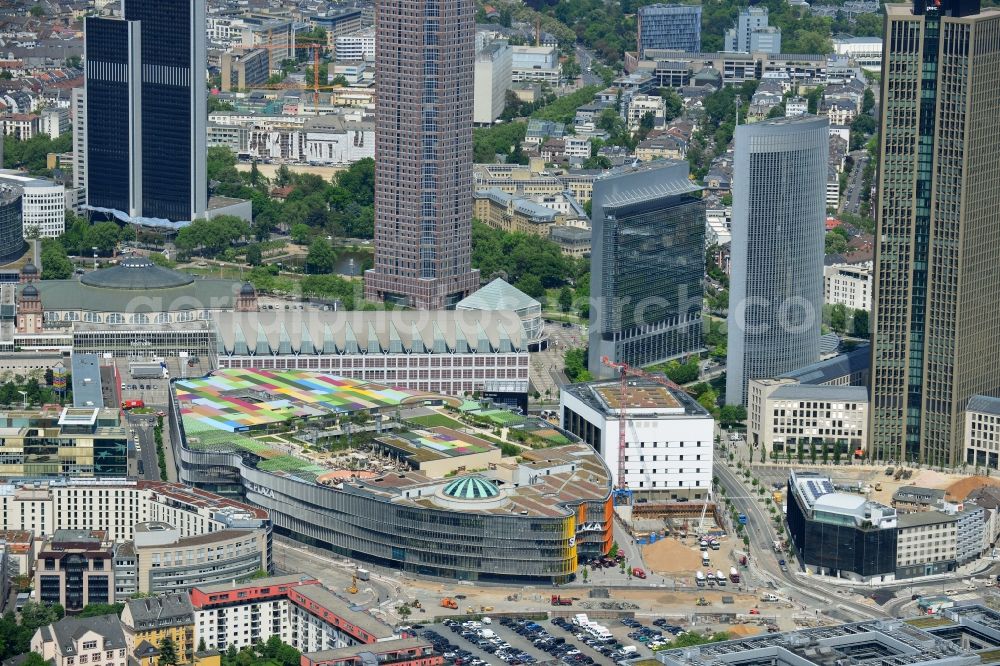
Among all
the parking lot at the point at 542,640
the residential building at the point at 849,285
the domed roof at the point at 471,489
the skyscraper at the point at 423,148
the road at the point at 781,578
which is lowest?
the parking lot at the point at 542,640

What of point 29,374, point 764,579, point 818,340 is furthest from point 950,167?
point 29,374

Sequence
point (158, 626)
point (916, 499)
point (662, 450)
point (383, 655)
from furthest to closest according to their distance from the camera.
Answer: point (662, 450) → point (916, 499) → point (158, 626) → point (383, 655)

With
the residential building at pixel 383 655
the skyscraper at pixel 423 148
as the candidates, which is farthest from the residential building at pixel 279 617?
Answer: the skyscraper at pixel 423 148

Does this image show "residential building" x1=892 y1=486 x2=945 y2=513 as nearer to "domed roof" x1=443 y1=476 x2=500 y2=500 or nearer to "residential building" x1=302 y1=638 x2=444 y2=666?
"domed roof" x1=443 y1=476 x2=500 y2=500

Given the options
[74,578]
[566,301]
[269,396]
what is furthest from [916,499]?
[566,301]

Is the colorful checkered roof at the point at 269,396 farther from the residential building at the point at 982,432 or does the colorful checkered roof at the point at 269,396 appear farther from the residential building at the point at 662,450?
the residential building at the point at 982,432

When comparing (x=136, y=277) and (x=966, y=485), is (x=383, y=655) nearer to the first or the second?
(x=966, y=485)
